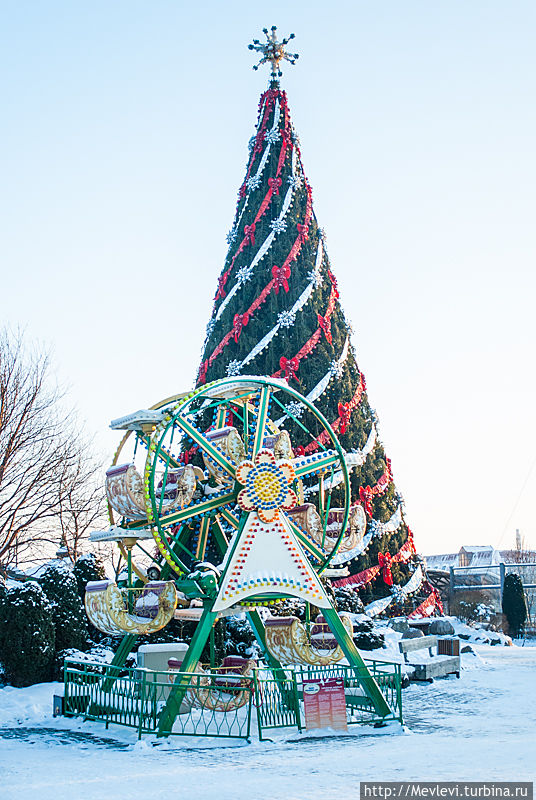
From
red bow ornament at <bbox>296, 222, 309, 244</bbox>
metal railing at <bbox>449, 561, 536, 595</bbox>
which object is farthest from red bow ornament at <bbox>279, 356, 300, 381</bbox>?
metal railing at <bbox>449, 561, 536, 595</bbox>

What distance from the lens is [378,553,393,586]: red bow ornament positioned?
19.5m

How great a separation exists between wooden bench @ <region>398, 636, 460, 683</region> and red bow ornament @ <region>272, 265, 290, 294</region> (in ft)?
29.3

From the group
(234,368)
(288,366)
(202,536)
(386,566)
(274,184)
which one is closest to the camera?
(202,536)

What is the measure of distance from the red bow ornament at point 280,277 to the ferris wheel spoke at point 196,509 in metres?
9.65

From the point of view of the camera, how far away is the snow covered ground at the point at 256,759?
7.82 m

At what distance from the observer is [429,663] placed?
16.3 metres

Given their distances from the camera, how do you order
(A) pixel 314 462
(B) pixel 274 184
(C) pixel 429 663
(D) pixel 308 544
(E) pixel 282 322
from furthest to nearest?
(B) pixel 274 184, (E) pixel 282 322, (C) pixel 429 663, (A) pixel 314 462, (D) pixel 308 544

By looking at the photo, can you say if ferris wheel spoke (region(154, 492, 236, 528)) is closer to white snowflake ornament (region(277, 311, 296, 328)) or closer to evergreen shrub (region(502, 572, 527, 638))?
Answer: white snowflake ornament (region(277, 311, 296, 328))

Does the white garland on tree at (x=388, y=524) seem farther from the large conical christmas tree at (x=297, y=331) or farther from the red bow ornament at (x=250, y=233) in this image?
the red bow ornament at (x=250, y=233)

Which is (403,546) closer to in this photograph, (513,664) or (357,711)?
(513,664)

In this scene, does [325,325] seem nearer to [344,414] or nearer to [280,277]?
[280,277]

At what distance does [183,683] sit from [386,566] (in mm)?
9933

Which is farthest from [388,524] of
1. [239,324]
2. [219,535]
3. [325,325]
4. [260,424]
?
[260,424]

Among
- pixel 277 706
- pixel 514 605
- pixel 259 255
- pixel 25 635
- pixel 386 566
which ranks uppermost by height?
pixel 259 255
